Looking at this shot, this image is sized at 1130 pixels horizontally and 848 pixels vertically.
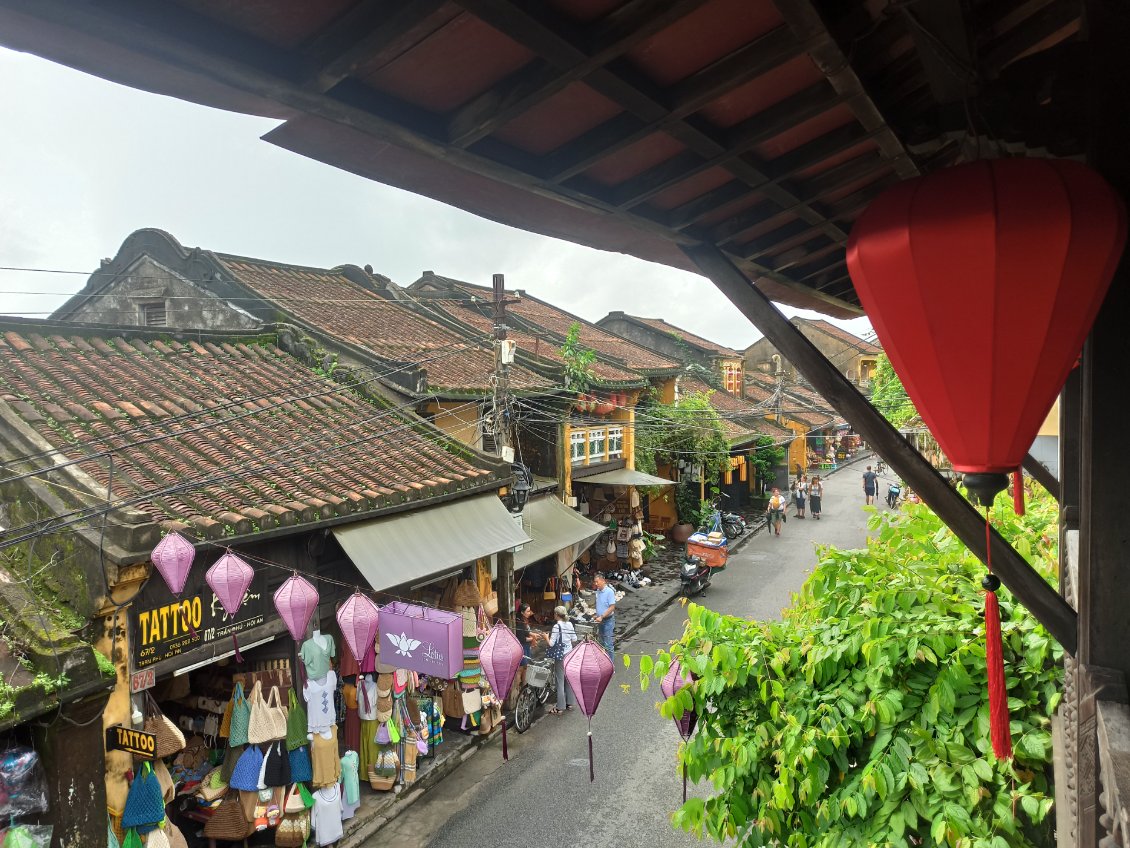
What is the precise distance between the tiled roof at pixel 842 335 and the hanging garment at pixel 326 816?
47268 mm

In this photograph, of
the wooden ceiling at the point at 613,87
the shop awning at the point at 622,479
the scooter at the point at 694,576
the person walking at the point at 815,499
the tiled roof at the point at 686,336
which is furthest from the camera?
the tiled roof at the point at 686,336

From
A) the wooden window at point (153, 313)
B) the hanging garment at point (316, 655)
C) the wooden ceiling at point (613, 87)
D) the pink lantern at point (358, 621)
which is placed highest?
the wooden window at point (153, 313)

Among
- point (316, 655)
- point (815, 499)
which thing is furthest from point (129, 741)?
point (815, 499)

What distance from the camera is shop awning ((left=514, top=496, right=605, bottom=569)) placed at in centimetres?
1288

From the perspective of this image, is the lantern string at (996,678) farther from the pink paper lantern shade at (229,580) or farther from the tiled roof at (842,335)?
the tiled roof at (842,335)

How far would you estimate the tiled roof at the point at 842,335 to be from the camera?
5053 centimetres

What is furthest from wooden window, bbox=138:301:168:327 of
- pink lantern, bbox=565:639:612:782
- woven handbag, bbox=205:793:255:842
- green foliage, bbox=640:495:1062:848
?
green foliage, bbox=640:495:1062:848

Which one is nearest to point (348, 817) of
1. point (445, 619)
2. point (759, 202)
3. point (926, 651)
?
point (445, 619)

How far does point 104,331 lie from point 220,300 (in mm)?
3559

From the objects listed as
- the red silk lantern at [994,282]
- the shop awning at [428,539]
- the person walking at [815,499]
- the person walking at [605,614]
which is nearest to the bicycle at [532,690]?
the person walking at [605,614]

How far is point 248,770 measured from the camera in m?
7.76

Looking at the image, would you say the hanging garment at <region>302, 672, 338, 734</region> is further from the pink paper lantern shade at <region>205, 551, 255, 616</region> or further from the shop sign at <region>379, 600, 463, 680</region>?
the pink paper lantern shade at <region>205, 551, 255, 616</region>

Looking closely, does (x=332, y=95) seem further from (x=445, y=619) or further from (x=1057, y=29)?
(x=445, y=619)

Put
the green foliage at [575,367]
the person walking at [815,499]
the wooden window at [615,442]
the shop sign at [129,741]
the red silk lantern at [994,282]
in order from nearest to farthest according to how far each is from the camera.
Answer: the red silk lantern at [994,282] < the shop sign at [129,741] < the green foliage at [575,367] < the wooden window at [615,442] < the person walking at [815,499]
